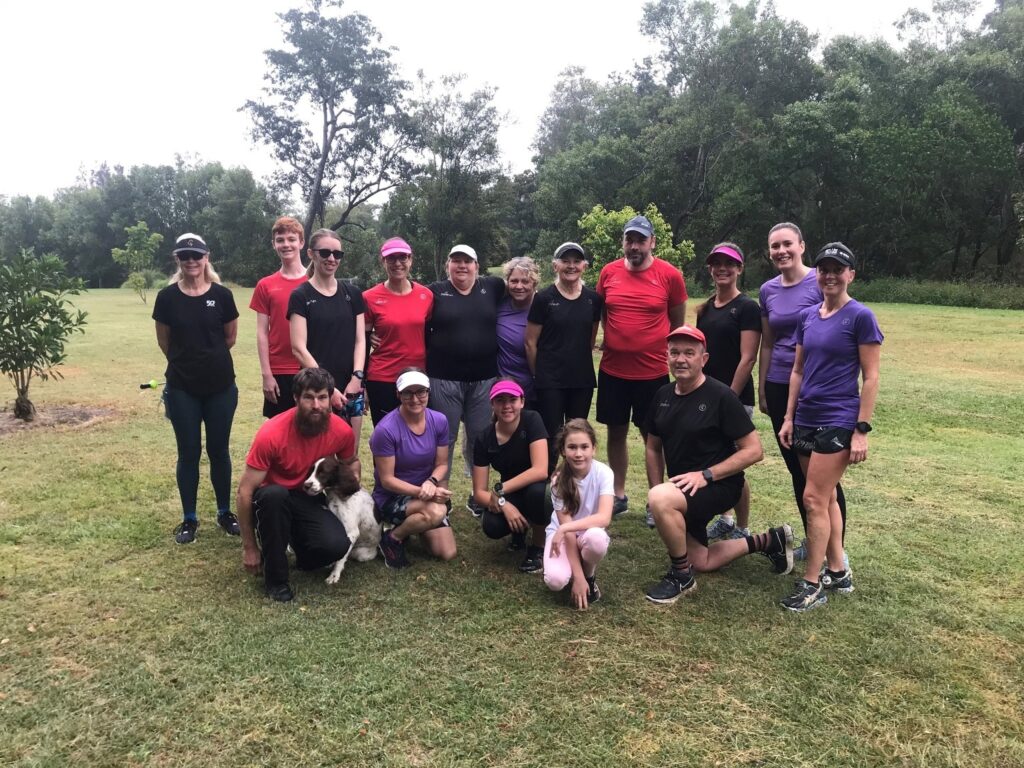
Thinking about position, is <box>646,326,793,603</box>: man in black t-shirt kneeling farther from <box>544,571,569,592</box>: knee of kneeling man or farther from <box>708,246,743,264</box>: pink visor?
<box>708,246,743,264</box>: pink visor

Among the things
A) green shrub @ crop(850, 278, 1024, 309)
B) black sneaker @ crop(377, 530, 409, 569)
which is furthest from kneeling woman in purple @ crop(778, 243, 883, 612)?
green shrub @ crop(850, 278, 1024, 309)

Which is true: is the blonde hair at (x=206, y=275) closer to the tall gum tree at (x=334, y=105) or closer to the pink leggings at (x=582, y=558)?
the pink leggings at (x=582, y=558)

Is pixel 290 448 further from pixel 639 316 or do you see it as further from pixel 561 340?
pixel 639 316

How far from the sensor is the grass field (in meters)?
2.49

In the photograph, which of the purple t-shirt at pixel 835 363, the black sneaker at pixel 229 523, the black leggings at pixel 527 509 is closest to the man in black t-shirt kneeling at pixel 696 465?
the purple t-shirt at pixel 835 363

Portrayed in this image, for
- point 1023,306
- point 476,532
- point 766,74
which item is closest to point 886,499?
point 476,532

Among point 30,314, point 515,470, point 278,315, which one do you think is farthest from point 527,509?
point 30,314

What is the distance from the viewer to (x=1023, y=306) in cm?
2067

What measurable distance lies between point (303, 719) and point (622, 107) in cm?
3579

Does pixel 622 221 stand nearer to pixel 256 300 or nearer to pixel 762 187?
pixel 256 300

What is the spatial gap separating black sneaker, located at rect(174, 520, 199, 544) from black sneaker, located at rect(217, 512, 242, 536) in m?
0.17

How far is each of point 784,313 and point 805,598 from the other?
5.14ft

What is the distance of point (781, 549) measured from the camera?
386 cm

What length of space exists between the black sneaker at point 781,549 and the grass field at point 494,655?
0.12 m
